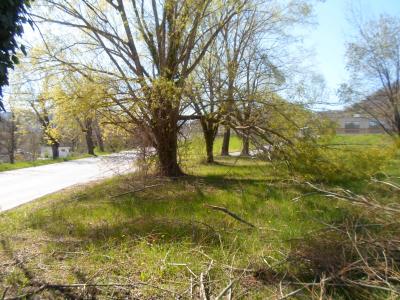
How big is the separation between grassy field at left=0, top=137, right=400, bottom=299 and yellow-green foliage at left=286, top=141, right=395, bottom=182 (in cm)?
229

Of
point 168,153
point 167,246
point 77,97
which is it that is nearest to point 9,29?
point 167,246

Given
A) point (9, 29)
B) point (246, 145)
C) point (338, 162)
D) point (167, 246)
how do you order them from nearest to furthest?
1. point (9, 29)
2. point (167, 246)
3. point (338, 162)
4. point (246, 145)

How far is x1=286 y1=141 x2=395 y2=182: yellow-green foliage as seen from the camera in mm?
11758

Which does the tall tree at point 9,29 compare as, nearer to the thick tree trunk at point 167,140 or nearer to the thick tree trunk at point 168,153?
the thick tree trunk at point 167,140

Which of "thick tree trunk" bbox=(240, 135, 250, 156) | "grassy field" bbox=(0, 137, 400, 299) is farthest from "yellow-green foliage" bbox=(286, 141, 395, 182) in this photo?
"grassy field" bbox=(0, 137, 400, 299)

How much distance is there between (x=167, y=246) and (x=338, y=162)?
303 inches

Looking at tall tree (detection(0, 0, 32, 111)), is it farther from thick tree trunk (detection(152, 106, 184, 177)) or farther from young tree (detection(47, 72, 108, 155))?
thick tree trunk (detection(152, 106, 184, 177))

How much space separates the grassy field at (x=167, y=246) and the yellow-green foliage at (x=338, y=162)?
2288 mm

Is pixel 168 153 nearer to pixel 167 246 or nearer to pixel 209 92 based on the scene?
pixel 209 92

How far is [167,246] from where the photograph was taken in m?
5.86

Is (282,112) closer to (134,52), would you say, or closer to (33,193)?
(134,52)

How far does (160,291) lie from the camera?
439 cm

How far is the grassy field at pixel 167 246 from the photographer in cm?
452

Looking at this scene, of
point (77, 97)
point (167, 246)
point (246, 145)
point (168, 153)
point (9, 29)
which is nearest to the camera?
point (9, 29)
